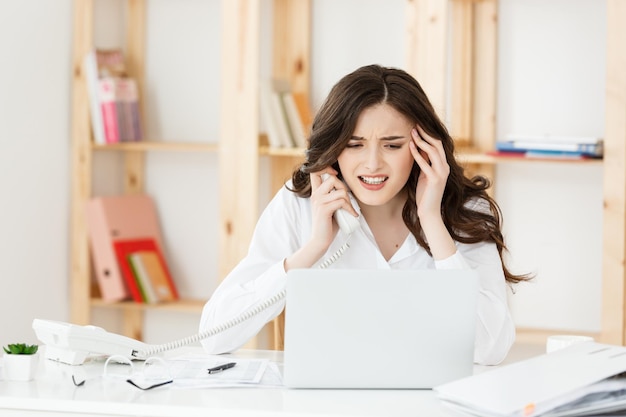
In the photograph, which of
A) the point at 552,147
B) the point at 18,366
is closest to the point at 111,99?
the point at 552,147

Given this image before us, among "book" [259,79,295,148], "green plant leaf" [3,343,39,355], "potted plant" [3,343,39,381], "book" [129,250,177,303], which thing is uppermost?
"book" [259,79,295,148]

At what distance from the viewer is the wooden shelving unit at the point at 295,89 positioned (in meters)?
3.31

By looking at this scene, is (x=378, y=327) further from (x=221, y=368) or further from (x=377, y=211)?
(x=377, y=211)

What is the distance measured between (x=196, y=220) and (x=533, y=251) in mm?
1382

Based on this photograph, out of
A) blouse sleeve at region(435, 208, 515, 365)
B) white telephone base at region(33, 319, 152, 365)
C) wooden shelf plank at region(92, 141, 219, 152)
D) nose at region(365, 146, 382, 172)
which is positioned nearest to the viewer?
white telephone base at region(33, 319, 152, 365)

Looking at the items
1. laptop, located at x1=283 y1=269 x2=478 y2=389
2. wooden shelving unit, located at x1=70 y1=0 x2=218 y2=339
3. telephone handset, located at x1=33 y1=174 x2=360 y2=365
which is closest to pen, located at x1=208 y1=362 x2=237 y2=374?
telephone handset, located at x1=33 y1=174 x2=360 y2=365

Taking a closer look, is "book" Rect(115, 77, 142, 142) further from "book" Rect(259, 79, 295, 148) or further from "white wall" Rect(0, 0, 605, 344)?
"book" Rect(259, 79, 295, 148)

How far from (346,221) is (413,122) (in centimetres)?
30

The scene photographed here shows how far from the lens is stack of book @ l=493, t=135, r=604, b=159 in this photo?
3.37 m

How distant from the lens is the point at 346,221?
2295 mm

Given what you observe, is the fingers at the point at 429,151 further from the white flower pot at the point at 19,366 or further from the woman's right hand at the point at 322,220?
the white flower pot at the point at 19,366

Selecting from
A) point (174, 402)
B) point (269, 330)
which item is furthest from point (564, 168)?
point (174, 402)

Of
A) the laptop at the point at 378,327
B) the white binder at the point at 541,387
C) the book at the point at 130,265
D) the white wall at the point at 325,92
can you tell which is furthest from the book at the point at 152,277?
the white binder at the point at 541,387

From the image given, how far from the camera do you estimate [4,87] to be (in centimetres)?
359
